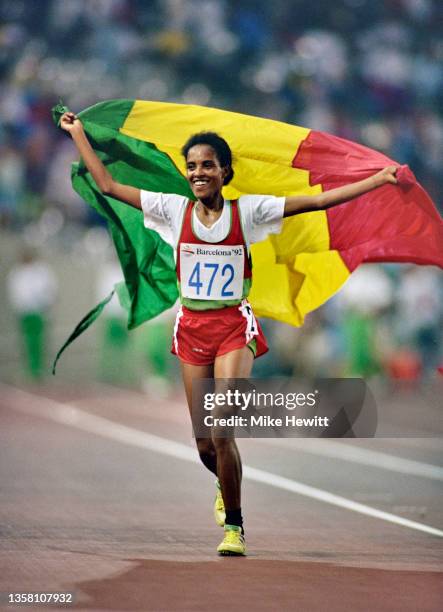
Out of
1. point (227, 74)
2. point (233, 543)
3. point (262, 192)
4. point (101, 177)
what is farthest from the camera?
point (227, 74)

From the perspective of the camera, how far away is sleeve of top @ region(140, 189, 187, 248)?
319 inches

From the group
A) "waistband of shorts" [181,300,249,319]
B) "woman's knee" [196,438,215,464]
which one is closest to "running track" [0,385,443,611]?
"woman's knee" [196,438,215,464]

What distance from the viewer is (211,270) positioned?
7910mm

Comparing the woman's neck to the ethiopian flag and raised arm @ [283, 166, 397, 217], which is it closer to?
raised arm @ [283, 166, 397, 217]

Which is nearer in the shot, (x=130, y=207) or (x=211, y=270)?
(x=211, y=270)

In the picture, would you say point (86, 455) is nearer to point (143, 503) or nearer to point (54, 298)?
point (143, 503)

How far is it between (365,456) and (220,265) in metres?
5.98

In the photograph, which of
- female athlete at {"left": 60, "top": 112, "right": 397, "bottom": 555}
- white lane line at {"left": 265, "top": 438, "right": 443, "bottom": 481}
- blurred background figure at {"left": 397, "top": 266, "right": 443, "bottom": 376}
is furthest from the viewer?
blurred background figure at {"left": 397, "top": 266, "right": 443, "bottom": 376}

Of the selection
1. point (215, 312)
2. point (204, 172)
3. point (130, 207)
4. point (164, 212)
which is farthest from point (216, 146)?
point (130, 207)

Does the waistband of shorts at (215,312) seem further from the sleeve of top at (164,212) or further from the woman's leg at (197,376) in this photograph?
the sleeve of top at (164,212)

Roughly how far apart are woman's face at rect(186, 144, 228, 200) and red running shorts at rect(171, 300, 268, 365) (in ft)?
2.25

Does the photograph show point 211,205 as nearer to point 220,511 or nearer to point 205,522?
point 220,511

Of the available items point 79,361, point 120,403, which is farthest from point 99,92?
point 120,403

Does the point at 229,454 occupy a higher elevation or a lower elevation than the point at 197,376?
lower
